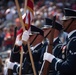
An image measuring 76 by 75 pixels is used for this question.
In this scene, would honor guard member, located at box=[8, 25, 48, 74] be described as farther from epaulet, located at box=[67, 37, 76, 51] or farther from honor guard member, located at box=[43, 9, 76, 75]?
epaulet, located at box=[67, 37, 76, 51]

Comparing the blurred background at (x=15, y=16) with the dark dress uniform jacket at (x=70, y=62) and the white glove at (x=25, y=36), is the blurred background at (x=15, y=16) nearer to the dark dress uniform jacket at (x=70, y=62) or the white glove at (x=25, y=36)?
the white glove at (x=25, y=36)

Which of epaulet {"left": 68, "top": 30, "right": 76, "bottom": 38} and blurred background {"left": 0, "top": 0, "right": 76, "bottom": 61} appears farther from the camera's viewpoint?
blurred background {"left": 0, "top": 0, "right": 76, "bottom": 61}

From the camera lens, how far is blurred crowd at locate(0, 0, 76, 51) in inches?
568

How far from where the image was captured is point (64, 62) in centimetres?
661

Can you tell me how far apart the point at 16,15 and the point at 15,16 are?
0.11 metres

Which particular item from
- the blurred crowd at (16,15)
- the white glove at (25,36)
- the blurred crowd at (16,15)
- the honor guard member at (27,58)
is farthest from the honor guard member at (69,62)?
the blurred crowd at (16,15)

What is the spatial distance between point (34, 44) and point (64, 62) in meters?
2.67

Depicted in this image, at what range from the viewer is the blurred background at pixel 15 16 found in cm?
1420

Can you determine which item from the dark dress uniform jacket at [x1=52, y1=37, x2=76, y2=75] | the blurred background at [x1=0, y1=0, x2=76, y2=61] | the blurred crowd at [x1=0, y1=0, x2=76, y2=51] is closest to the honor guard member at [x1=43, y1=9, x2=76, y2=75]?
the dark dress uniform jacket at [x1=52, y1=37, x2=76, y2=75]

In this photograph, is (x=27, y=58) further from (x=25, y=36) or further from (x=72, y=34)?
(x=72, y=34)

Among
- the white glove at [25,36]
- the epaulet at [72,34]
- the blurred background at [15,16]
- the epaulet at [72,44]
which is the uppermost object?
the blurred background at [15,16]

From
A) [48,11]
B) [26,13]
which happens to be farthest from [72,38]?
[48,11]

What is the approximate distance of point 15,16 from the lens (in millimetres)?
19391

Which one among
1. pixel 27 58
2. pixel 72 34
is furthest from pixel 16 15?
pixel 72 34
